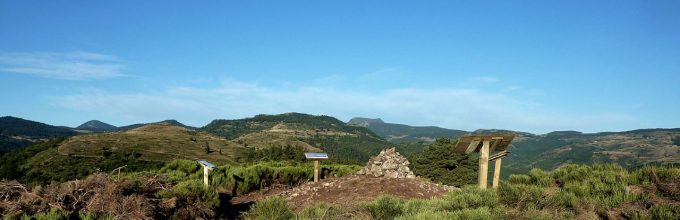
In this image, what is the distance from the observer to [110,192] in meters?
6.12

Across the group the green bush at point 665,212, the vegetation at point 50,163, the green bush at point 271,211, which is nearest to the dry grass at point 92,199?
the green bush at point 271,211

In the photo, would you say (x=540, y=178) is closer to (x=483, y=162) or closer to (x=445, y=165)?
(x=483, y=162)

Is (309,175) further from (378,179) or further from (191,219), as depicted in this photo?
(191,219)

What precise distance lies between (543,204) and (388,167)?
9.09 meters

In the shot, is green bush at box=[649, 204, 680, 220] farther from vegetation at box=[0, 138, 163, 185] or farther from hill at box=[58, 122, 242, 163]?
hill at box=[58, 122, 242, 163]

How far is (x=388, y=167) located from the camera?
16.3 m

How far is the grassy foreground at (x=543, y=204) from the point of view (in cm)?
646

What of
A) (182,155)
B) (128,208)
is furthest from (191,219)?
(182,155)

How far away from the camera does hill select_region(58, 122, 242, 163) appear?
8600cm

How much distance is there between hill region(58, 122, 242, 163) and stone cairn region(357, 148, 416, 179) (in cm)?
7634

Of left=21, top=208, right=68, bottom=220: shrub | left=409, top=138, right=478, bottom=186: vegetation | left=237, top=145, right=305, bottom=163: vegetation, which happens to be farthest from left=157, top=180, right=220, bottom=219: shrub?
left=409, top=138, right=478, bottom=186: vegetation

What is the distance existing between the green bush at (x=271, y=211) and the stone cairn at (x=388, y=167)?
9151 millimetres

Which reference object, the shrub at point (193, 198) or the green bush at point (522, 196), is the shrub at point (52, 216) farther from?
the green bush at point (522, 196)

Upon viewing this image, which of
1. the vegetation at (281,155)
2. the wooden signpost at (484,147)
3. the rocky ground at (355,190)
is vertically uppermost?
the wooden signpost at (484,147)
